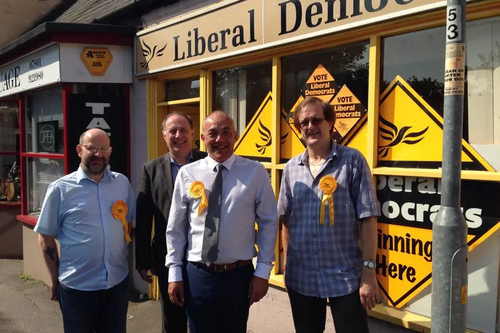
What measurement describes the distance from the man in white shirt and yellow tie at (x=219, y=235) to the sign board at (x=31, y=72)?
3.36 metres

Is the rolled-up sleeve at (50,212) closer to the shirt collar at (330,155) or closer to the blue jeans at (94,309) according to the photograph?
the blue jeans at (94,309)

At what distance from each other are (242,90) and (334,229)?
7.20ft

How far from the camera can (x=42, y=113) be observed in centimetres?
605

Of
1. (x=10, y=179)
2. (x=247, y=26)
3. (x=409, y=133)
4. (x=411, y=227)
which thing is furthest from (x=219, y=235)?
(x=10, y=179)

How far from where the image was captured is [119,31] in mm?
5094

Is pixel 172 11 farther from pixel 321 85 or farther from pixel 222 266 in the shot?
pixel 222 266

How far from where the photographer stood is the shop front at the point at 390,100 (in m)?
2.60

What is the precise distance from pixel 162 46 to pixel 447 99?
3515mm

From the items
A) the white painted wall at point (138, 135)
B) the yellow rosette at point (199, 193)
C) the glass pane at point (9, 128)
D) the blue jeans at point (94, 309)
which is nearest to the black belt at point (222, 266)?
the yellow rosette at point (199, 193)

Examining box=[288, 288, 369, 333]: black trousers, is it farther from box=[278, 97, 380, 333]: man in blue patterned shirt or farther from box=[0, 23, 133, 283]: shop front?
box=[0, 23, 133, 283]: shop front

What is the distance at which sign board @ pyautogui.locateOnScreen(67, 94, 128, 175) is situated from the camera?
5031 millimetres

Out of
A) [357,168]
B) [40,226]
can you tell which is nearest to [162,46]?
[40,226]

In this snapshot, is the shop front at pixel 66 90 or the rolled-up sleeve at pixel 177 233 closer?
the rolled-up sleeve at pixel 177 233

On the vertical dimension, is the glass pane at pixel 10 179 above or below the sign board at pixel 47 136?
below
